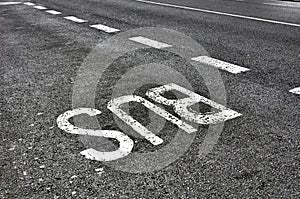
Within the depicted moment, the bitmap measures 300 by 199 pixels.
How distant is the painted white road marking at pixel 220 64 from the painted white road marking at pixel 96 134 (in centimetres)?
228

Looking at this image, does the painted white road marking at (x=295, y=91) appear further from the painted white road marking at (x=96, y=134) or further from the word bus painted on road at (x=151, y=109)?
the painted white road marking at (x=96, y=134)

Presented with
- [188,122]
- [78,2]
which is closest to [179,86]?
[188,122]

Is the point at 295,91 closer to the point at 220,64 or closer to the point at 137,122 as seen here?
the point at 220,64

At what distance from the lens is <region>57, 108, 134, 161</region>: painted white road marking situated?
12.0 feet

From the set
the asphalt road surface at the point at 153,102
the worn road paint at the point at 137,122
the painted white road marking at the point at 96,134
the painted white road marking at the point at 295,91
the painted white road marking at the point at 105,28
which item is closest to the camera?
the asphalt road surface at the point at 153,102

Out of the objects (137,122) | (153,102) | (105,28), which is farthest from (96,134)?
(105,28)

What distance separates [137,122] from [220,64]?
244 cm

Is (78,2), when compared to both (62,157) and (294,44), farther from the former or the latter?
(62,157)

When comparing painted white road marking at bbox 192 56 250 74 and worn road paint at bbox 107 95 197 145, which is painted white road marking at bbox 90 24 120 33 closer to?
painted white road marking at bbox 192 56 250 74

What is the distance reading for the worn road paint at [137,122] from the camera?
4.01 meters

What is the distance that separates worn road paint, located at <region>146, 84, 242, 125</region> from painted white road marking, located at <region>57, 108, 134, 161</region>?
0.77 metres

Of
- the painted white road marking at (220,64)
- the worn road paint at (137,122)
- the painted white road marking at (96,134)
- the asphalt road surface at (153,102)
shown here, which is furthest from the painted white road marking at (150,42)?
Answer: the painted white road marking at (96,134)

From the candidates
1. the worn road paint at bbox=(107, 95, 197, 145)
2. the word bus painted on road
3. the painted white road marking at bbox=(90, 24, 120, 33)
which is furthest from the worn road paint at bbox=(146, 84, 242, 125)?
the painted white road marking at bbox=(90, 24, 120, 33)

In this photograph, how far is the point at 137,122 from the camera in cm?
430
